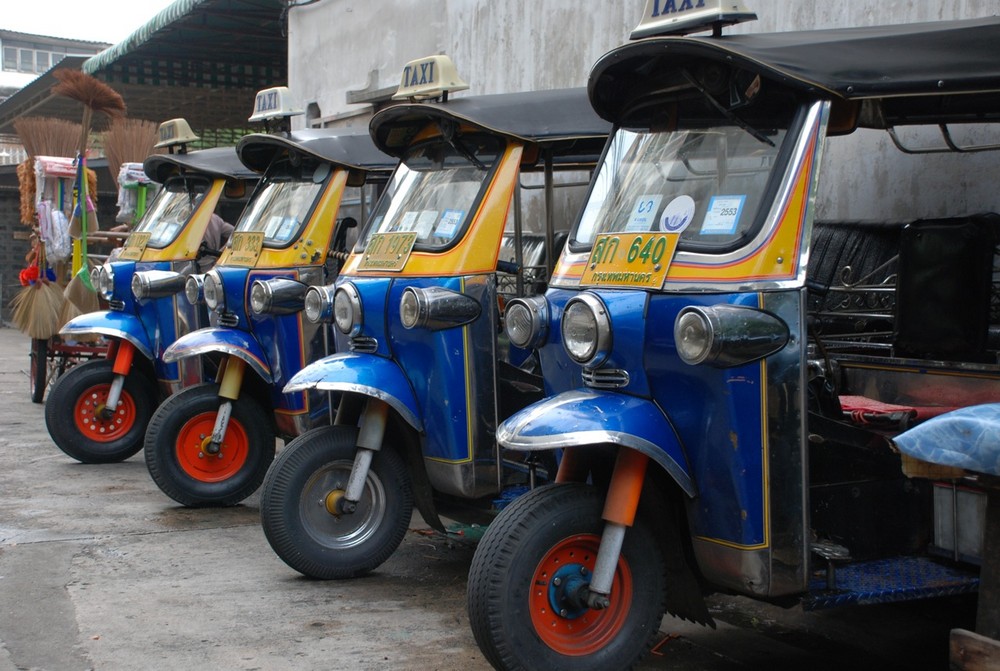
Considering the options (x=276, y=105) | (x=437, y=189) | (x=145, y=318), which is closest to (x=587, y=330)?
(x=437, y=189)

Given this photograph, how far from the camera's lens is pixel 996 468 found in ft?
9.64

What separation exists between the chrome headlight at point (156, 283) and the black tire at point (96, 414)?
0.69 metres

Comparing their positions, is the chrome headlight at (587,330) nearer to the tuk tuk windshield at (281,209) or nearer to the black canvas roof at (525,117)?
the black canvas roof at (525,117)

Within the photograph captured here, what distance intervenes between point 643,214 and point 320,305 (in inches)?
77.5

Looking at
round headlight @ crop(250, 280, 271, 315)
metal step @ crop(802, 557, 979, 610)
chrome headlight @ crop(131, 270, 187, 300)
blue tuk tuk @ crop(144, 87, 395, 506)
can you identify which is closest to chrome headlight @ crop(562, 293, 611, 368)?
metal step @ crop(802, 557, 979, 610)

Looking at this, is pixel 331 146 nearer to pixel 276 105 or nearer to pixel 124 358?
pixel 276 105

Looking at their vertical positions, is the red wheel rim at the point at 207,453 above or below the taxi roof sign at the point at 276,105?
below

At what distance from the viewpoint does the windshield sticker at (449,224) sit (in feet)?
17.1

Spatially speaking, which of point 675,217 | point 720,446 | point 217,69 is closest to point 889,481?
point 720,446

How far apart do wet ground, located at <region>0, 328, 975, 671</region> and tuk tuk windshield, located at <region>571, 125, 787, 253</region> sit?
1529 millimetres

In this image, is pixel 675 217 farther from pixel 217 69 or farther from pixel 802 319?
pixel 217 69

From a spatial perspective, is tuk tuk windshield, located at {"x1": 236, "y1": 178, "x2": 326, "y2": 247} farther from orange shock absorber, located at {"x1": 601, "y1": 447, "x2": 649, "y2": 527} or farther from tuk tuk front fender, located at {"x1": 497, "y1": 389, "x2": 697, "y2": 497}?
orange shock absorber, located at {"x1": 601, "y1": 447, "x2": 649, "y2": 527}

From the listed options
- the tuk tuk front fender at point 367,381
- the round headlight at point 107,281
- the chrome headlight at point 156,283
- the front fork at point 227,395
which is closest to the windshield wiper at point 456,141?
the tuk tuk front fender at point 367,381

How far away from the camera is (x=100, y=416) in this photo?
7.94m
